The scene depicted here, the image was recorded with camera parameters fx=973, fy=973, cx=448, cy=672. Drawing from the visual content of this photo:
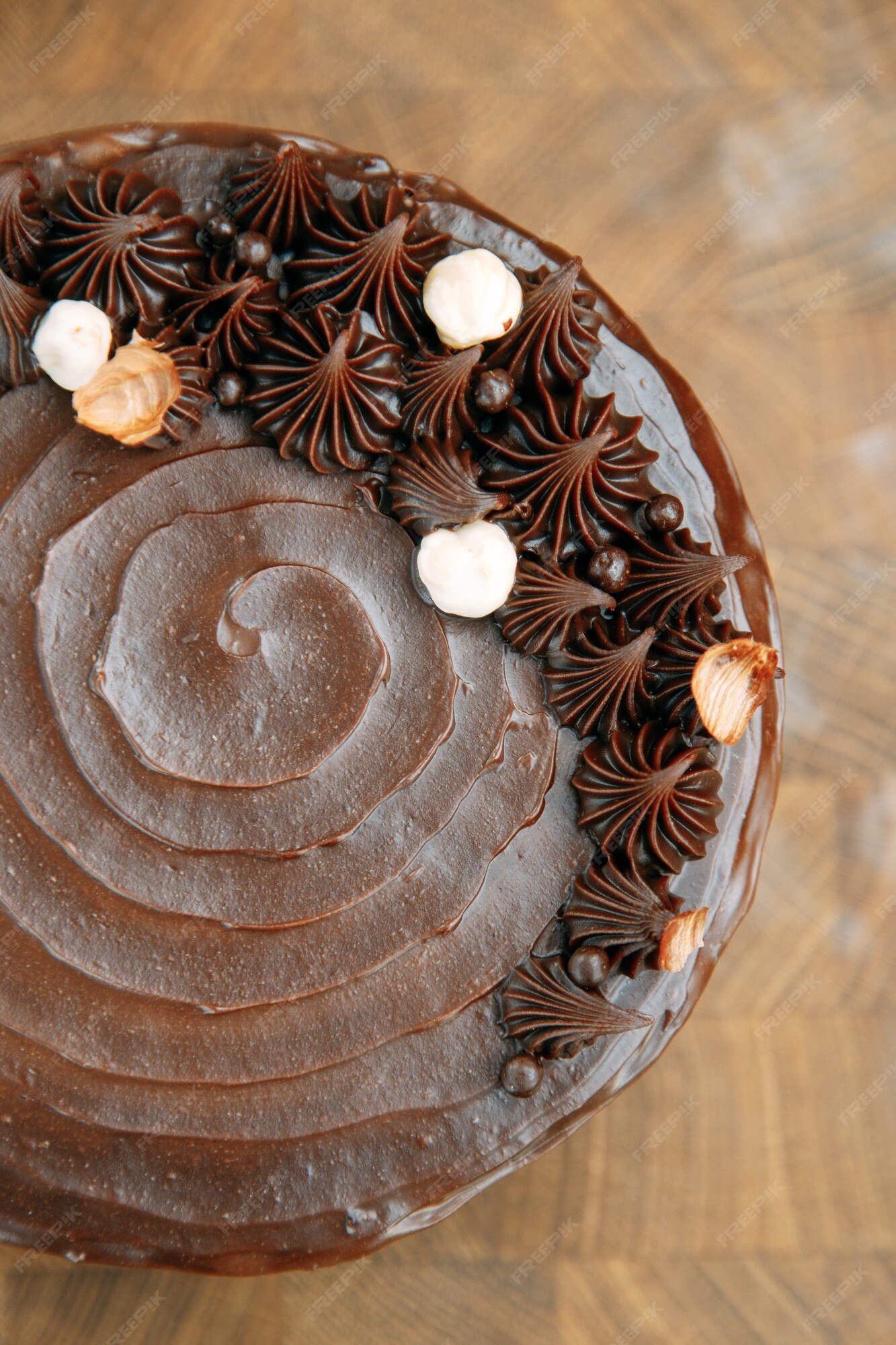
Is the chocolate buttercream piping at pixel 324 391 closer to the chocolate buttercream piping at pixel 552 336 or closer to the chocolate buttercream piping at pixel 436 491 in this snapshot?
the chocolate buttercream piping at pixel 436 491

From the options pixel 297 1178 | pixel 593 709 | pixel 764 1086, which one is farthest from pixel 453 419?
pixel 764 1086

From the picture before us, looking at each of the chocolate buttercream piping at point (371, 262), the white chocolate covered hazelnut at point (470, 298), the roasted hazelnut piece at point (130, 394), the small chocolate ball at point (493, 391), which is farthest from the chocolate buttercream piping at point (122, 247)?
the small chocolate ball at point (493, 391)

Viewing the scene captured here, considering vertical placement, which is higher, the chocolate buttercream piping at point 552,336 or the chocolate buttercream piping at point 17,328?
the chocolate buttercream piping at point 552,336

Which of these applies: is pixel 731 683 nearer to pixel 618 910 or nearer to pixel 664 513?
pixel 664 513

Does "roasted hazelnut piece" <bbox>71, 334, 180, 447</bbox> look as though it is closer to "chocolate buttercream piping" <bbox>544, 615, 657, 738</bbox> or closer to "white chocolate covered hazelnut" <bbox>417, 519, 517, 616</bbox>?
"white chocolate covered hazelnut" <bbox>417, 519, 517, 616</bbox>

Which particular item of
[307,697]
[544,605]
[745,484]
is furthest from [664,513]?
[307,697]
